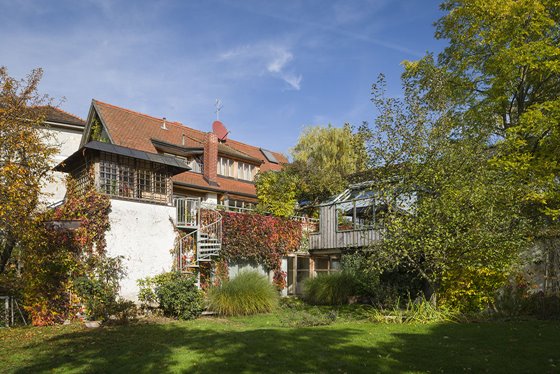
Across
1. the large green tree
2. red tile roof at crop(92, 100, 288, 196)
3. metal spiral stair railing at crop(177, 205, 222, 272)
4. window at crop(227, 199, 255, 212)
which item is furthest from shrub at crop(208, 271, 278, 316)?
window at crop(227, 199, 255, 212)

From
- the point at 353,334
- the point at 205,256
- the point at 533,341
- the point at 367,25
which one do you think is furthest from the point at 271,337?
the point at 367,25

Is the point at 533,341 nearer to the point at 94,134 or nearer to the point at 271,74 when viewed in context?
the point at 271,74

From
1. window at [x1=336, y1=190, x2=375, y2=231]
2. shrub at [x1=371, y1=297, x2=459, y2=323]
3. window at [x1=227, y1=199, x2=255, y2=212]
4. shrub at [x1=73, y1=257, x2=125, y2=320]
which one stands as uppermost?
window at [x1=227, y1=199, x2=255, y2=212]

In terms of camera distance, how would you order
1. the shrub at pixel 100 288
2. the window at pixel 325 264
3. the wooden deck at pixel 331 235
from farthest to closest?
1. the window at pixel 325 264
2. the wooden deck at pixel 331 235
3. the shrub at pixel 100 288

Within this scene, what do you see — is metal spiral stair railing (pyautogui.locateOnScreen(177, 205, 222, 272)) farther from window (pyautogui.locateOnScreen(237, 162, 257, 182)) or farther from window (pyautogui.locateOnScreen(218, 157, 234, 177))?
window (pyautogui.locateOnScreen(237, 162, 257, 182))

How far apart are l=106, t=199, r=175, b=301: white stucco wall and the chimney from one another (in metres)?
6.99

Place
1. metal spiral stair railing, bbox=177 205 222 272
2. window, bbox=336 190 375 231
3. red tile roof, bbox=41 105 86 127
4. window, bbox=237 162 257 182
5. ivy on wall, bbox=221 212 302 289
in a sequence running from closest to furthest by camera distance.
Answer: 1. metal spiral stair railing, bbox=177 205 222 272
2. window, bbox=336 190 375 231
3. ivy on wall, bbox=221 212 302 289
4. red tile roof, bbox=41 105 86 127
5. window, bbox=237 162 257 182

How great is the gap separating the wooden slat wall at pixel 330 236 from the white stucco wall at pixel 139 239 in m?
7.47

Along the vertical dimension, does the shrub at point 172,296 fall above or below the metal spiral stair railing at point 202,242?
below

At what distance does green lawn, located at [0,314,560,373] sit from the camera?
6828mm

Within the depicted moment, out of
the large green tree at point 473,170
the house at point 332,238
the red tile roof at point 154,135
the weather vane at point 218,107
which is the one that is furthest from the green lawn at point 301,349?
the weather vane at point 218,107

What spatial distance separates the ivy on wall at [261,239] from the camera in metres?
18.4

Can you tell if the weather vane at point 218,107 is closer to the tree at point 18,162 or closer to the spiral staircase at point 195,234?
the spiral staircase at point 195,234

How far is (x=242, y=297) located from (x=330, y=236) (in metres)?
7.12
